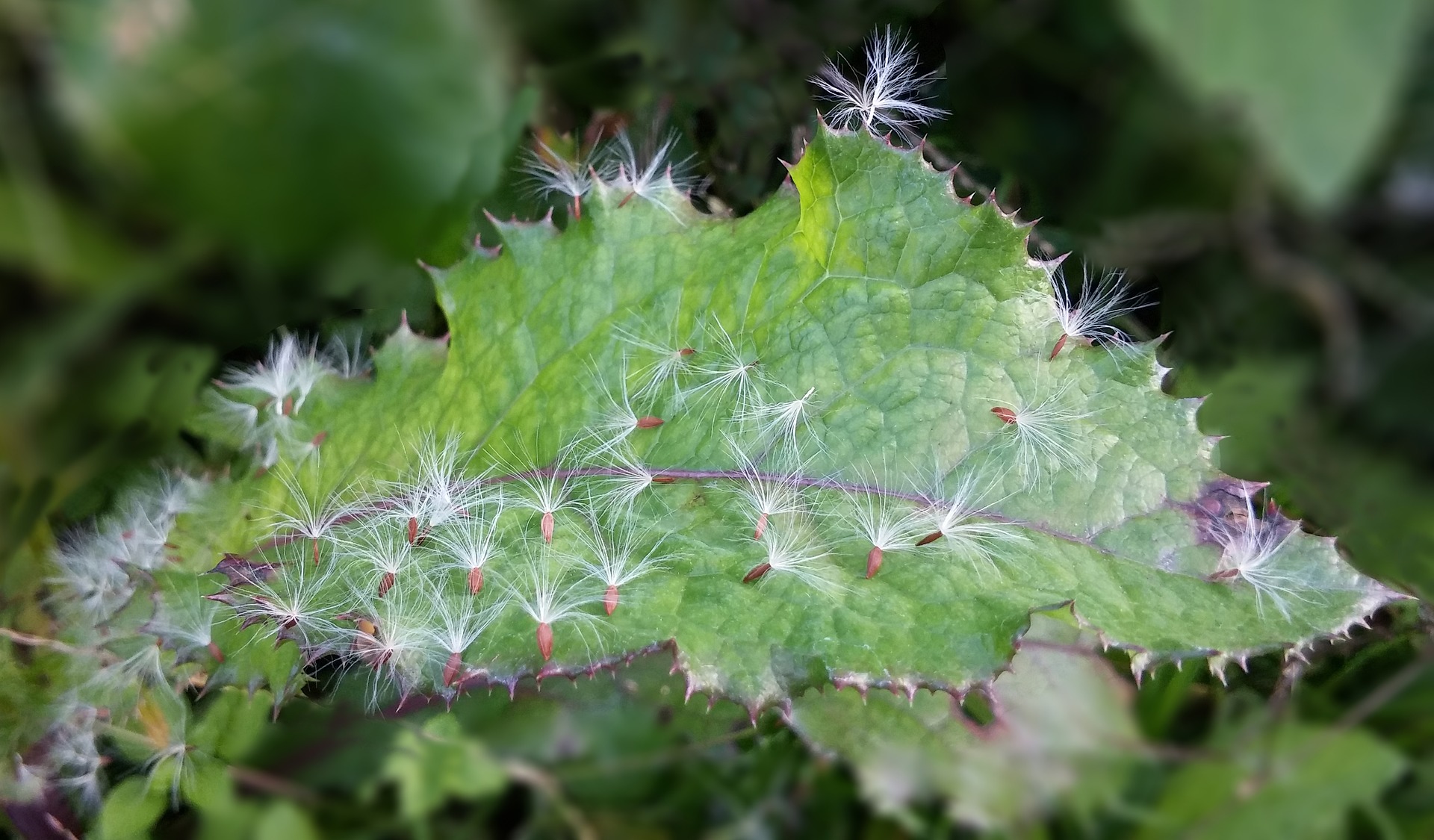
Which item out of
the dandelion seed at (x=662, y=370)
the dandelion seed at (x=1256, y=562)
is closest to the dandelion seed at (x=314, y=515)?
the dandelion seed at (x=662, y=370)

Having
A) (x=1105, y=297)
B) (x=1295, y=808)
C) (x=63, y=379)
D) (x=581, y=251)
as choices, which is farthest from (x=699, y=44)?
(x=1295, y=808)

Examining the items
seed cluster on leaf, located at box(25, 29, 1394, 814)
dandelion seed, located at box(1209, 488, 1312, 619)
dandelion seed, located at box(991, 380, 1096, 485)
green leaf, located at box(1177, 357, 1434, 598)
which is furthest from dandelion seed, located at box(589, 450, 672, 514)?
green leaf, located at box(1177, 357, 1434, 598)

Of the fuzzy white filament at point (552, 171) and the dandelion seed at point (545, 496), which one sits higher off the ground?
the fuzzy white filament at point (552, 171)

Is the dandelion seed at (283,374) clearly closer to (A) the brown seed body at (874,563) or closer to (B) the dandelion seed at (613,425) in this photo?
(B) the dandelion seed at (613,425)

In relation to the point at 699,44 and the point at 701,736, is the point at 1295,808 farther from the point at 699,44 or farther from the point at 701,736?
the point at 699,44

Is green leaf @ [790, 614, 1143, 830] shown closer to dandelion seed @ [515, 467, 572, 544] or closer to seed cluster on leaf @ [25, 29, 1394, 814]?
seed cluster on leaf @ [25, 29, 1394, 814]

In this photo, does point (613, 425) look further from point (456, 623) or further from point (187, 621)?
point (187, 621)

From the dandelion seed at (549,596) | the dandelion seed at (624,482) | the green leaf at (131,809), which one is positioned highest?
the dandelion seed at (624,482)
